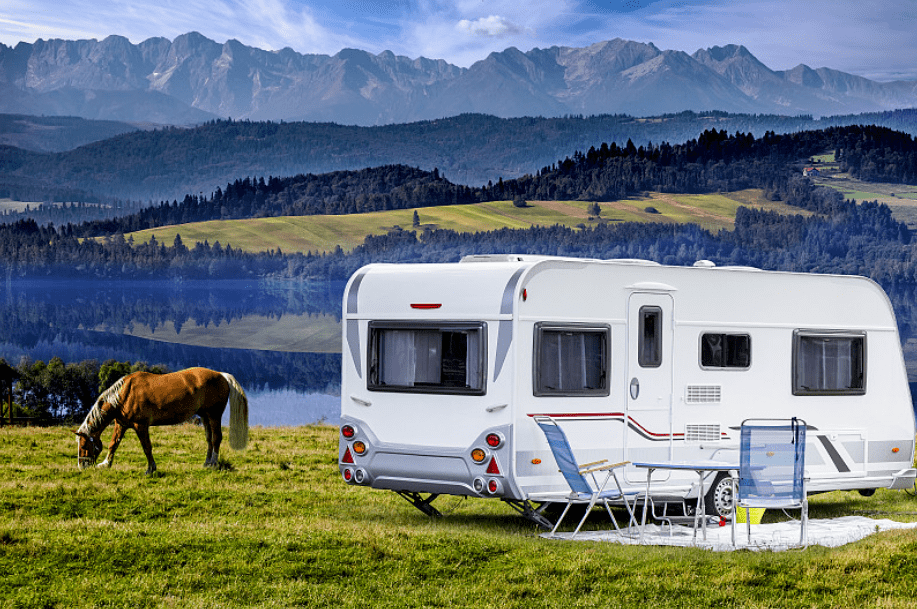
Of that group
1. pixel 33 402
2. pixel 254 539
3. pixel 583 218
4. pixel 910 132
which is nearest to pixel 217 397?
pixel 254 539

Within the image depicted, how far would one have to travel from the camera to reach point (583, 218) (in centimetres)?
16350

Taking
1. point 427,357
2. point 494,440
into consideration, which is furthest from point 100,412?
point 494,440

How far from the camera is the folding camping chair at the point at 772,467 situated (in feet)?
31.1

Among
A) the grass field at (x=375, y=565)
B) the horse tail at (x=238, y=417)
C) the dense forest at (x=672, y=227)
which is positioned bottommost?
the grass field at (x=375, y=565)

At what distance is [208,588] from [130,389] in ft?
24.0

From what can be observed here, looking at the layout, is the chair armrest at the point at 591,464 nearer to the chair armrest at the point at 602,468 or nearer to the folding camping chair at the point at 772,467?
the chair armrest at the point at 602,468

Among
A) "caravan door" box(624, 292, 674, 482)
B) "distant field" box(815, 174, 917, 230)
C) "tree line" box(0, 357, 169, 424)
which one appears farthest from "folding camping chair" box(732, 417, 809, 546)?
"distant field" box(815, 174, 917, 230)

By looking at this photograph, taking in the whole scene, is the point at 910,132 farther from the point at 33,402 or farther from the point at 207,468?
the point at 207,468

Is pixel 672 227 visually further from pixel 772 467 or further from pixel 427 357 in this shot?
pixel 772 467

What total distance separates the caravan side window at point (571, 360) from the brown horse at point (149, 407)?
20.1ft

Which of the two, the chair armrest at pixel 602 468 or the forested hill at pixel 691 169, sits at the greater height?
the forested hill at pixel 691 169

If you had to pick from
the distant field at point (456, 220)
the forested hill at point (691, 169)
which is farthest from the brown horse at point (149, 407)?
the forested hill at point (691, 169)

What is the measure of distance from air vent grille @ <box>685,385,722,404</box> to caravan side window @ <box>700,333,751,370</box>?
23 centimetres

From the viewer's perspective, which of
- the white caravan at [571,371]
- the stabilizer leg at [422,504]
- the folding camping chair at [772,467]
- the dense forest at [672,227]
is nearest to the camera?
Answer: the folding camping chair at [772,467]
